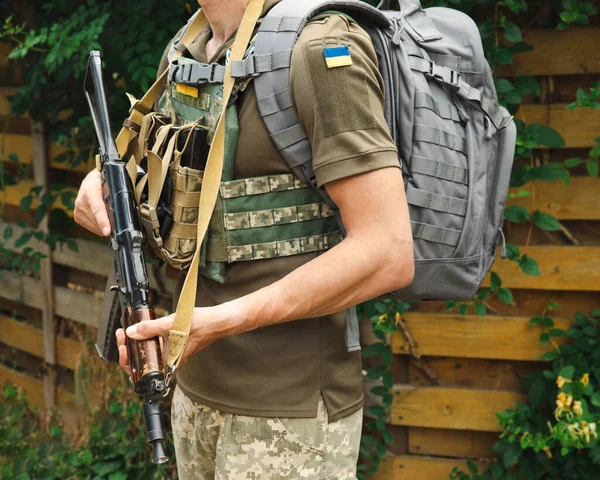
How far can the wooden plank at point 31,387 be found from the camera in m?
5.18

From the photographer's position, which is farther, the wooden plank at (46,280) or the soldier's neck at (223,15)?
the wooden plank at (46,280)

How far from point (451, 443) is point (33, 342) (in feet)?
9.38

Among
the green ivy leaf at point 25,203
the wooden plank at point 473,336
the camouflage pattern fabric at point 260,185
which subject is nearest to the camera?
the camouflage pattern fabric at point 260,185

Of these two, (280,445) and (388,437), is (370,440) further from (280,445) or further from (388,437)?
(280,445)

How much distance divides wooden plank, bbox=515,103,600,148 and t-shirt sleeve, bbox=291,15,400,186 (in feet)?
5.69

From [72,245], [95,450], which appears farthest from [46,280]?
[95,450]

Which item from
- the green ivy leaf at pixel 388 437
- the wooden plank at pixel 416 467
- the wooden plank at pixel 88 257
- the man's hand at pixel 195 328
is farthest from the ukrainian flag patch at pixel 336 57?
the wooden plank at pixel 88 257

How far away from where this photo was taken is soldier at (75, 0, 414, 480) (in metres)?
1.63

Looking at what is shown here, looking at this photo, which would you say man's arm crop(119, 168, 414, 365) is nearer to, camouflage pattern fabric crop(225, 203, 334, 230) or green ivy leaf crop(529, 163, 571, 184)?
camouflage pattern fabric crop(225, 203, 334, 230)

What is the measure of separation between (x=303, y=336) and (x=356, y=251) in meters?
0.32

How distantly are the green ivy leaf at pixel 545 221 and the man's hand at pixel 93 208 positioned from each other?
1.75 metres

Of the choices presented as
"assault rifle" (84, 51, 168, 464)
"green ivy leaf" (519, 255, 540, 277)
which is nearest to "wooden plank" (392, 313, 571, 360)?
"green ivy leaf" (519, 255, 540, 277)

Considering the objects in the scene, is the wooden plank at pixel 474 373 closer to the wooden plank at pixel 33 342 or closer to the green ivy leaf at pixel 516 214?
the green ivy leaf at pixel 516 214

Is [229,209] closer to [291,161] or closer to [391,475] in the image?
[291,161]
